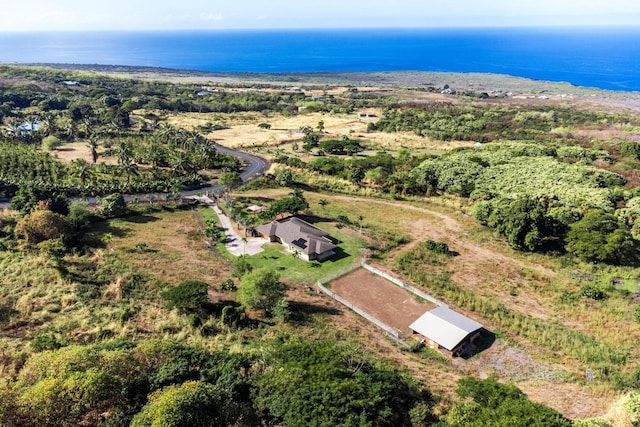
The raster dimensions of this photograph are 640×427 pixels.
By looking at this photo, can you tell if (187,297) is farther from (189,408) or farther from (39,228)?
(39,228)

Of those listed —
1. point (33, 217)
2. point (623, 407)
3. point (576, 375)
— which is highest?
point (33, 217)

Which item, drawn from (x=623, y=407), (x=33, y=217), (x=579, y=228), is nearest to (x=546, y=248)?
(x=579, y=228)

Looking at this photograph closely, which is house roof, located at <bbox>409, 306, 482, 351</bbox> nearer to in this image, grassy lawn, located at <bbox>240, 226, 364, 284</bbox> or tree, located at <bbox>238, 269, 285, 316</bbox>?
tree, located at <bbox>238, 269, 285, 316</bbox>

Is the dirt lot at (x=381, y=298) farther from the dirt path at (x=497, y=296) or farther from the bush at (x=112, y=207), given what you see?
the bush at (x=112, y=207)

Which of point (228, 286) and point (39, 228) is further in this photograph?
point (39, 228)

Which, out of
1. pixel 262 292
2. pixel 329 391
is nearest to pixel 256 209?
pixel 262 292

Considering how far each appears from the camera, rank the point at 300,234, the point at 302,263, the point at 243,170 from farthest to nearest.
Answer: the point at 243,170
the point at 300,234
the point at 302,263

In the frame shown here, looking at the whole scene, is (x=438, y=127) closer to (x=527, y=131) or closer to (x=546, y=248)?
(x=527, y=131)
